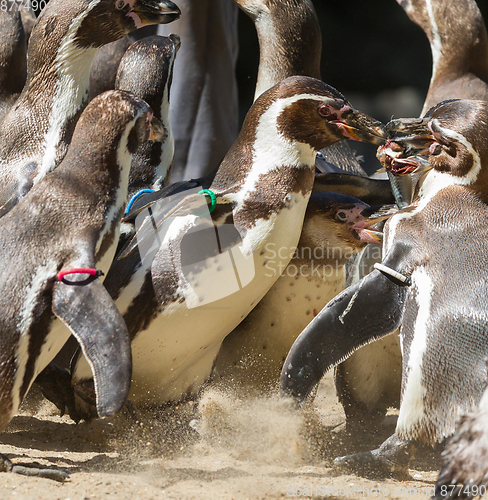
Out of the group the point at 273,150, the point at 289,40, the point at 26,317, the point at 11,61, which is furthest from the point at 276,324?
the point at 11,61

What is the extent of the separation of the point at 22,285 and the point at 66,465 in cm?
53

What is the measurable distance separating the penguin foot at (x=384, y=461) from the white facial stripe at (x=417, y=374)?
0.17ft

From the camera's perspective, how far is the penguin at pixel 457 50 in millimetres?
3293

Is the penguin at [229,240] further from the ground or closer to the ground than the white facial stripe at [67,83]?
closer to the ground

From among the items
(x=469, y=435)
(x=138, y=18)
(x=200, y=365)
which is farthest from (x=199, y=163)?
(x=469, y=435)

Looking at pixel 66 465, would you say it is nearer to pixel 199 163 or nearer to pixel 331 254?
pixel 331 254

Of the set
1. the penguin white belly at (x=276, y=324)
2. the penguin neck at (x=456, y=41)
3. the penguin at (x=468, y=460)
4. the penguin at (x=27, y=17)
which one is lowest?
the penguin white belly at (x=276, y=324)

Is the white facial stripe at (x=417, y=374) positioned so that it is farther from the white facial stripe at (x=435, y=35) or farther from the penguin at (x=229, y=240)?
the white facial stripe at (x=435, y=35)

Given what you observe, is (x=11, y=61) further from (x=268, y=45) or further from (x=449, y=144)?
(x=449, y=144)

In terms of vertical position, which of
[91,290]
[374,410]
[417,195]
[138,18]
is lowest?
[374,410]

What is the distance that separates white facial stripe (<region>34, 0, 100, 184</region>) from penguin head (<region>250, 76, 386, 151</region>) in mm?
660

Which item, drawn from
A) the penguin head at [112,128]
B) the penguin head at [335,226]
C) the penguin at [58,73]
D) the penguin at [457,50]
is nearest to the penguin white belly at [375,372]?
the penguin head at [335,226]

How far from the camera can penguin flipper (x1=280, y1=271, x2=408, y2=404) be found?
1.82 metres

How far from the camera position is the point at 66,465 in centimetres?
178
